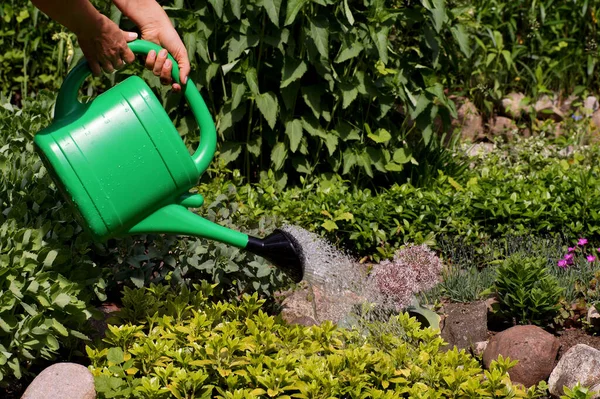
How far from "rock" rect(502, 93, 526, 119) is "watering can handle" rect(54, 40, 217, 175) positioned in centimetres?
345

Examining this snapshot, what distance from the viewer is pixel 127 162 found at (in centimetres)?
239

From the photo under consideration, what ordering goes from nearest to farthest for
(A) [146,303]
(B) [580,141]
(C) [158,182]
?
(C) [158,182], (A) [146,303], (B) [580,141]

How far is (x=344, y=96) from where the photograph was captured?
4047mm

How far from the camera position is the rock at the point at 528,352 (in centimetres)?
303

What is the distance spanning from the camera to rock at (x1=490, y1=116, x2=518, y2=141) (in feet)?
18.1

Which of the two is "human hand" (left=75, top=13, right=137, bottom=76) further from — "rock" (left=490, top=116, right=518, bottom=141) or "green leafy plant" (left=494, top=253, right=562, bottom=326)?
"rock" (left=490, top=116, right=518, bottom=141)

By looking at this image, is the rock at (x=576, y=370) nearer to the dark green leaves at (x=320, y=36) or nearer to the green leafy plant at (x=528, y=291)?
the green leafy plant at (x=528, y=291)

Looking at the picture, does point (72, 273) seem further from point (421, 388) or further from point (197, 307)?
point (421, 388)

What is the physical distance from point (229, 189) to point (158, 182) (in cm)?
125

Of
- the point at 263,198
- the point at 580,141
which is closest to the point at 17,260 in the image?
the point at 263,198

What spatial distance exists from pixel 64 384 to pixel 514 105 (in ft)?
12.9

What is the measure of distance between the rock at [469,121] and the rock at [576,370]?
2591 mm

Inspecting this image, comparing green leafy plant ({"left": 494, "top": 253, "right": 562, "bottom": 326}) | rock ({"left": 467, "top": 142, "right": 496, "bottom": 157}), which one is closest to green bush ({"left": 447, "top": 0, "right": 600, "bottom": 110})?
rock ({"left": 467, "top": 142, "right": 496, "bottom": 157})

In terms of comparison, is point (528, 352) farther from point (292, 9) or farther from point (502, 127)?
point (502, 127)
